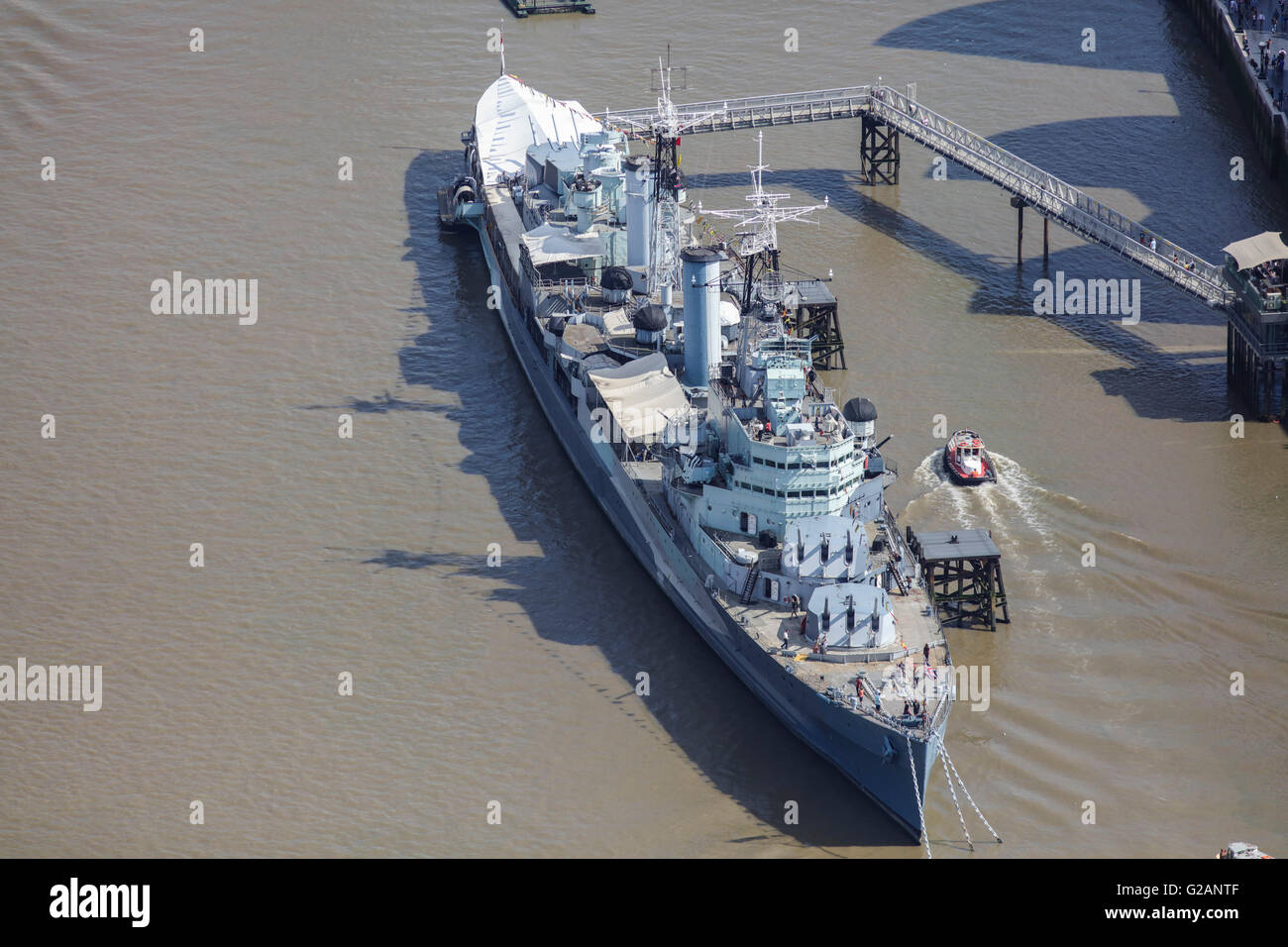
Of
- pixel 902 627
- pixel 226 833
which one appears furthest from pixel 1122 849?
pixel 226 833

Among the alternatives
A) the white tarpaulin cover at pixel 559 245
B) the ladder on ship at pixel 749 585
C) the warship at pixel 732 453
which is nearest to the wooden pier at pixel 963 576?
the warship at pixel 732 453

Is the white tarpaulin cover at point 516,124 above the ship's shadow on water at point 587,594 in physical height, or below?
above

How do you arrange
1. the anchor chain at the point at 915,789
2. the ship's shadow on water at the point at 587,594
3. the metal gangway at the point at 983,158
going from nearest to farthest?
the anchor chain at the point at 915,789 < the ship's shadow on water at the point at 587,594 < the metal gangway at the point at 983,158

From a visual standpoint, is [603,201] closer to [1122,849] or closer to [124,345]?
[124,345]

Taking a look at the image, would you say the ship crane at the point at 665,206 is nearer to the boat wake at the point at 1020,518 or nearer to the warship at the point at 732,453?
the warship at the point at 732,453

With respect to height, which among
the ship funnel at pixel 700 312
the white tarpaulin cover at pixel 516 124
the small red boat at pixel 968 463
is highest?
the white tarpaulin cover at pixel 516 124

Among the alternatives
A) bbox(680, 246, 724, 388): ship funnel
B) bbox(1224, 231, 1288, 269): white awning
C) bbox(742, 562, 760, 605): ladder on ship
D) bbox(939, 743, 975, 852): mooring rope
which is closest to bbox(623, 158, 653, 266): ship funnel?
bbox(680, 246, 724, 388): ship funnel

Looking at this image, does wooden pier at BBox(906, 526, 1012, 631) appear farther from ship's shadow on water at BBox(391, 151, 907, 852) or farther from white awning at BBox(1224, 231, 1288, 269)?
white awning at BBox(1224, 231, 1288, 269)
